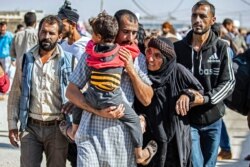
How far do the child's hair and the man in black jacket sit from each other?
131cm

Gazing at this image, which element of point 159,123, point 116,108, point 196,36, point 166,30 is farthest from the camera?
point 166,30

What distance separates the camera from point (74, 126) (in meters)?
4.97

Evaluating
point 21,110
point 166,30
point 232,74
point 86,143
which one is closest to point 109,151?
point 86,143

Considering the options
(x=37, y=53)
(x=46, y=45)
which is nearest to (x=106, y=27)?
(x=46, y=45)

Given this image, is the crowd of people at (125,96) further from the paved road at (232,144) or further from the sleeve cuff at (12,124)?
the paved road at (232,144)

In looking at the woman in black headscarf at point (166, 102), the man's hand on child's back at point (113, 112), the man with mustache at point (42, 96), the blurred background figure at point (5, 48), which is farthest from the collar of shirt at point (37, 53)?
the blurred background figure at point (5, 48)

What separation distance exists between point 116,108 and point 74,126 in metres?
0.50

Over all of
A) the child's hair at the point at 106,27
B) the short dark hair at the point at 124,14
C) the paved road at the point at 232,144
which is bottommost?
the paved road at the point at 232,144

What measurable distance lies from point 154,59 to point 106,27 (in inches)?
20.7

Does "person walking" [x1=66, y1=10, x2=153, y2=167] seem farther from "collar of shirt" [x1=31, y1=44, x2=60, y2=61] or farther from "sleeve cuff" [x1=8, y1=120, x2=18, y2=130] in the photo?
"sleeve cuff" [x1=8, y1=120, x2=18, y2=130]

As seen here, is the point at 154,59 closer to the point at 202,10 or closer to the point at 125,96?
the point at 125,96

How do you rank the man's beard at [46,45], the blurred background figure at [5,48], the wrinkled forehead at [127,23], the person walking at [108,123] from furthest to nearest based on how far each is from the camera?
the blurred background figure at [5,48] → the man's beard at [46,45] → the wrinkled forehead at [127,23] → the person walking at [108,123]

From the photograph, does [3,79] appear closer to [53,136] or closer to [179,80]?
[53,136]

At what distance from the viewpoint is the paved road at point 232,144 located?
8.77 m
